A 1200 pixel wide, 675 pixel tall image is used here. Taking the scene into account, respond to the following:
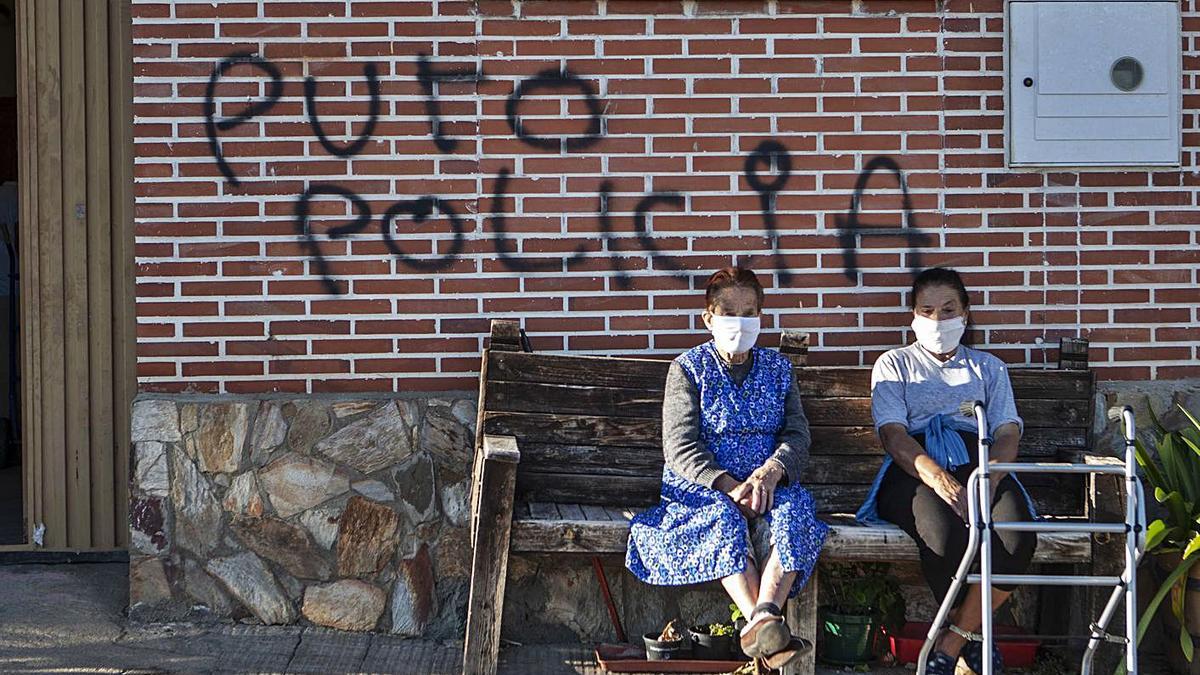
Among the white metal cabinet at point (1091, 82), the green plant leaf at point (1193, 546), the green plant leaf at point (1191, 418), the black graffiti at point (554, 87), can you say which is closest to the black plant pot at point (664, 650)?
the green plant leaf at point (1193, 546)

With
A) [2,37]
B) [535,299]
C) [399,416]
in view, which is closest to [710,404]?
[535,299]

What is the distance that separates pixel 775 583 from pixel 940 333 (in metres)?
1.18

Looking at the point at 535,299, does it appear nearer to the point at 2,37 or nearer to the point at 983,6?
the point at 983,6

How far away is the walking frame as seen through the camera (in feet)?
14.2

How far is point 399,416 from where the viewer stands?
5461 mm

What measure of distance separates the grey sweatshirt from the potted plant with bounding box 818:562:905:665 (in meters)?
0.61

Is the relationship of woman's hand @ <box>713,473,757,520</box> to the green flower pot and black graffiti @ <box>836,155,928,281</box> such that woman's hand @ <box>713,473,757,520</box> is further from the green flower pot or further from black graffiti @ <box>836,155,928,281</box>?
black graffiti @ <box>836,155,928,281</box>

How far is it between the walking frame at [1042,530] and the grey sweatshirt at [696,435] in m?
0.70

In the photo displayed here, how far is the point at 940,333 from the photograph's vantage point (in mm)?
5152

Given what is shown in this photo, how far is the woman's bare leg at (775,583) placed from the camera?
463 centimetres

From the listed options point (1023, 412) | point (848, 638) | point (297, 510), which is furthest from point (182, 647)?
point (1023, 412)

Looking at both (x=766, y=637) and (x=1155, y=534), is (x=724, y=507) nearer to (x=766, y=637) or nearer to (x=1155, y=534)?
(x=766, y=637)

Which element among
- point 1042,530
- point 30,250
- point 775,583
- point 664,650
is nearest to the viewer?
point 1042,530

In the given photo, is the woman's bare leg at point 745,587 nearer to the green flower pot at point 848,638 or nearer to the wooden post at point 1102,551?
the green flower pot at point 848,638
